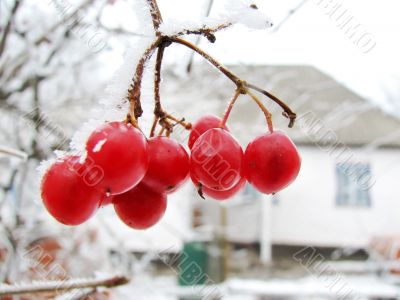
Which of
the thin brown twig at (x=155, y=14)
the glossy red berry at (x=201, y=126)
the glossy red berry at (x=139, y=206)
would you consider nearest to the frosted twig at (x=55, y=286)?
the glossy red berry at (x=139, y=206)

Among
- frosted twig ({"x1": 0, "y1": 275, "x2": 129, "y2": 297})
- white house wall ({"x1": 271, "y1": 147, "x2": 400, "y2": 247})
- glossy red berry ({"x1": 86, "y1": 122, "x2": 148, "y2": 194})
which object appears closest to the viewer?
glossy red berry ({"x1": 86, "y1": 122, "x2": 148, "y2": 194})

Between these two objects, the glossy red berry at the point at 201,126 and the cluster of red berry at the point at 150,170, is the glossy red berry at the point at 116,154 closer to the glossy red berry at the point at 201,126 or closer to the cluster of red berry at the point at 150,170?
the cluster of red berry at the point at 150,170

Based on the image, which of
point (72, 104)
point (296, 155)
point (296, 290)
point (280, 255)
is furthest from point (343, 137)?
point (296, 155)

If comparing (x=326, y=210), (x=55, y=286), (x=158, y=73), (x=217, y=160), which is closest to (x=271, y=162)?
(x=217, y=160)

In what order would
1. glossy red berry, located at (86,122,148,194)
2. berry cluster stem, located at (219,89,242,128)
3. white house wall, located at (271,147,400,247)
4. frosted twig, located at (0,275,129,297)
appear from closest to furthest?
glossy red berry, located at (86,122,148,194)
berry cluster stem, located at (219,89,242,128)
frosted twig, located at (0,275,129,297)
white house wall, located at (271,147,400,247)

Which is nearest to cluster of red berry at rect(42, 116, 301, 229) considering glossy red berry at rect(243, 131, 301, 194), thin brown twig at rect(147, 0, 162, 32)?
glossy red berry at rect(243, 131, 301, 194)

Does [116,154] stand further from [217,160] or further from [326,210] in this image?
[326,210]

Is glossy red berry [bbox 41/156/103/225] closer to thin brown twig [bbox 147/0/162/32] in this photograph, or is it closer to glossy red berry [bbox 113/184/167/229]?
glossy red berry [bbox 113/184/167/229]
